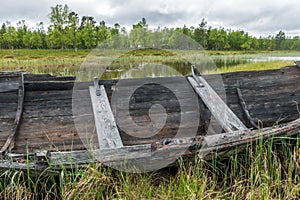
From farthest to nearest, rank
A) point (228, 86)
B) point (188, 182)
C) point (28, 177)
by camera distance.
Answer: point (228, 86) < point (188, 182) < point (28, 177)

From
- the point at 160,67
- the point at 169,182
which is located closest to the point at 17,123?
the point at 169,182

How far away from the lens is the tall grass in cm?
222

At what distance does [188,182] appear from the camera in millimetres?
2316

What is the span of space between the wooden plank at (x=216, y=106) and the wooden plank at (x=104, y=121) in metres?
1.15

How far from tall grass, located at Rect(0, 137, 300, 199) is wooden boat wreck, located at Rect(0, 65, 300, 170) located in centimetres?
15

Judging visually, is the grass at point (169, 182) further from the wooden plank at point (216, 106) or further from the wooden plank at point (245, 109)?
the wooden plank at point (245, 109)

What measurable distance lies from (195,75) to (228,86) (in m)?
0.49

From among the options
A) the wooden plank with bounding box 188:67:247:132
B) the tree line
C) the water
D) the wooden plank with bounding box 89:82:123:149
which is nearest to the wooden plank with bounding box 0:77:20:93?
the wooden plank with bounding box 89:82:123:149

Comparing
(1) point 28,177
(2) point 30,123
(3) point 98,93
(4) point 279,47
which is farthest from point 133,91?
(4) point 279,47

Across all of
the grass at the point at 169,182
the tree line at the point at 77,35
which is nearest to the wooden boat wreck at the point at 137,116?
the grass at the point at 169,182

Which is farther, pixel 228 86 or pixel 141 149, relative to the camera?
pixel 228 86

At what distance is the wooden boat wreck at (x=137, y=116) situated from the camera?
2.20m

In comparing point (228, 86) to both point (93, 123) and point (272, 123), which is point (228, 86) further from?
point (93, 123)

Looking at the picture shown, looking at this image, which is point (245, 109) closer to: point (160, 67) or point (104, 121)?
point (104, 121)
